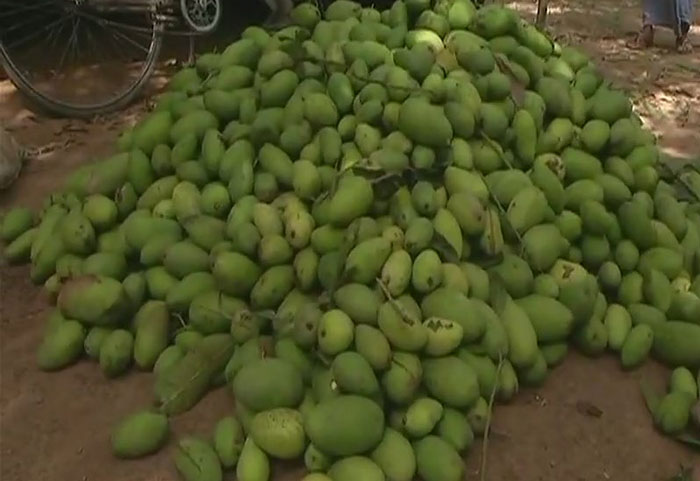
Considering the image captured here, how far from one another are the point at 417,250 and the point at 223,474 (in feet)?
2.47

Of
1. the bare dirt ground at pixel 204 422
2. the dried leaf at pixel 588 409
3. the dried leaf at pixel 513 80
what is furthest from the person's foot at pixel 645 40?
the dried leaf at pixel 588 409

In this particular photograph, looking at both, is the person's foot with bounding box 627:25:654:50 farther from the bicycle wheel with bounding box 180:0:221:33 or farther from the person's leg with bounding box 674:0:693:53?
the bicycle wheel with bounding box 180:0:221:33

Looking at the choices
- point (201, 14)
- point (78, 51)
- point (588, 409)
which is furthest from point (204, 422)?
point (78, 51)

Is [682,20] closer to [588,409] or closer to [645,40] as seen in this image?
[645,40]

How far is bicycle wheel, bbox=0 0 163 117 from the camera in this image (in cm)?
438

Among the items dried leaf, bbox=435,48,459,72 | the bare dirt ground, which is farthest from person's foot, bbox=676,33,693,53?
the bare dirt ground

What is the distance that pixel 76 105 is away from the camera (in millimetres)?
4375

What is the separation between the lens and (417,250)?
2303mm

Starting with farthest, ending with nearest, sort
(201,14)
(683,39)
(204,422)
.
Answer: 1. (683,39)
2. (201,14)
3. (204,422)

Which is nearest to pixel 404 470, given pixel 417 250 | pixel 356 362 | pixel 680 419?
pixel 356 362

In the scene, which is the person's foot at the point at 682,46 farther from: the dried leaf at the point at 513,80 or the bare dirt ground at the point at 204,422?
the bare dirt ground at the point at 204,422

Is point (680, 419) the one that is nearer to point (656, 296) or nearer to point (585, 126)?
point (656, 296)

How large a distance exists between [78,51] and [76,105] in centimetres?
61

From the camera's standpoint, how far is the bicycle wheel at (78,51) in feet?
14.4
